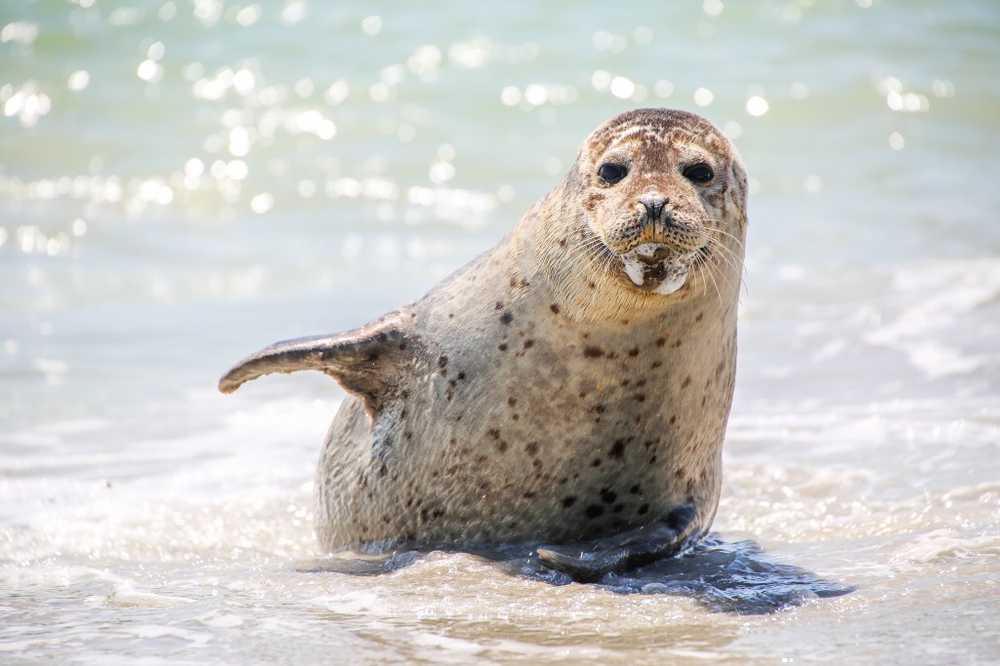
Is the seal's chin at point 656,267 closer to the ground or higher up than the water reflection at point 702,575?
higher up

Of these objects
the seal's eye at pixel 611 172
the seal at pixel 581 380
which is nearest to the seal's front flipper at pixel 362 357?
the seal at pixel 581 380

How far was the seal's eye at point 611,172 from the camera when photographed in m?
4.59

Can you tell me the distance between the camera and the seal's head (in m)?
4.29

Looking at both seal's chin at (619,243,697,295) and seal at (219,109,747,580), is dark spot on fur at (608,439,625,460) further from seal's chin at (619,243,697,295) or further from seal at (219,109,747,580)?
seal's chin at (619,243,697,295)

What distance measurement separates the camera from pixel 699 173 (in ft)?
15.1

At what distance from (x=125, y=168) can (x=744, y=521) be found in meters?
8.98

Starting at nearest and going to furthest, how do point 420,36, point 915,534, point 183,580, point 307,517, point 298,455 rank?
point 183,580, point 915,534, point 307,517, point 298,455, point 420,36

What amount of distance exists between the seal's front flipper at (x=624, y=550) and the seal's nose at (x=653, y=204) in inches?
39.5

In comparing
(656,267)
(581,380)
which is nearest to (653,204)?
(656,267)

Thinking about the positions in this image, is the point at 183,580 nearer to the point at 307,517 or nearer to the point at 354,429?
the point at 354,429

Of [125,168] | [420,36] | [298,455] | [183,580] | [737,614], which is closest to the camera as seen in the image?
[737,614]

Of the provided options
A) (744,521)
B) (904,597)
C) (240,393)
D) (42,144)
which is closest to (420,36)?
(42,144)

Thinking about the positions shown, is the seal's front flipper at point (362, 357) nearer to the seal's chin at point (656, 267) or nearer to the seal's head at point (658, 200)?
the seal's head at point (658, 200)

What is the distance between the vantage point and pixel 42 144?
45.9 feet
